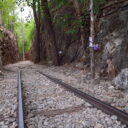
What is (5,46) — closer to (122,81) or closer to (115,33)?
(115,33)

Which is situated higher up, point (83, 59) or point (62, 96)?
point (83, 59)

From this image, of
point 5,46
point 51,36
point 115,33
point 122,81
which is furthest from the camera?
point 5,46

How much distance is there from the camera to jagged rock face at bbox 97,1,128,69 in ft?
19.6

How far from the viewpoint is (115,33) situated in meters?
6.89

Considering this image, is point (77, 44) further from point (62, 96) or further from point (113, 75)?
point (62, 96)

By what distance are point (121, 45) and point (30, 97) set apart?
3514mm

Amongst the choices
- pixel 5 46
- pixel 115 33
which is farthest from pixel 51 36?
pixel 5 46

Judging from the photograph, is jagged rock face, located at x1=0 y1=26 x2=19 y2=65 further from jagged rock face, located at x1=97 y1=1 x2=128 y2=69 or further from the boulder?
the boulder

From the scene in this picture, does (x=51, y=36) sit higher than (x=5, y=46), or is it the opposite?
(x=51, y=36)

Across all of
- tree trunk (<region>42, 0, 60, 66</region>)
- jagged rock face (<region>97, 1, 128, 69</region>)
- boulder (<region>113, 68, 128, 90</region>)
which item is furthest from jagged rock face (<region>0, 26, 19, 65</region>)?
boulder (<region>113, 68, 128, 90</region>)

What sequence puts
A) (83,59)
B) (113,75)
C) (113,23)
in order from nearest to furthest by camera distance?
(113,75) < (113,23) < (83,59)

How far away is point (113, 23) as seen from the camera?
730 centimetres

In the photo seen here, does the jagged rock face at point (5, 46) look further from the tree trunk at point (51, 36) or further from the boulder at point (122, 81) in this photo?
the boulder at point (122, 81)

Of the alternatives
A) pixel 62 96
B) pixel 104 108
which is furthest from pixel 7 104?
pixel 104 108
